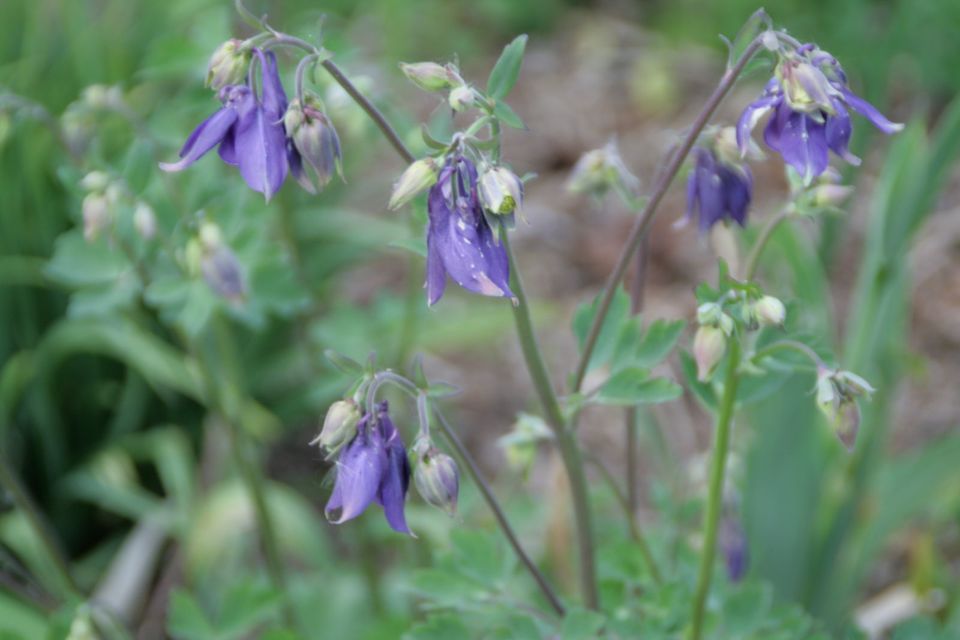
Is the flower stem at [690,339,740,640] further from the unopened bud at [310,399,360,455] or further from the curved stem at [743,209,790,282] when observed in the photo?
the unopened bud at [310,399,360,455]

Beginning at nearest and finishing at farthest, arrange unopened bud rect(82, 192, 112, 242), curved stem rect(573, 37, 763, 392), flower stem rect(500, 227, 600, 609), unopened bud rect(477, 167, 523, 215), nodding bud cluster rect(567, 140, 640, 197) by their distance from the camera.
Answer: unopened bud rect(477, 167, 523, 215), curved stem rect(573, 37, 763, 392), flower stem rect(500, 227, 600, 609), nodding bud cluster rect(567, 140, 640, 197), unopened bud rect(82, 192, 112, 242)

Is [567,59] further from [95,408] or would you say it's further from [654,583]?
[654,583]

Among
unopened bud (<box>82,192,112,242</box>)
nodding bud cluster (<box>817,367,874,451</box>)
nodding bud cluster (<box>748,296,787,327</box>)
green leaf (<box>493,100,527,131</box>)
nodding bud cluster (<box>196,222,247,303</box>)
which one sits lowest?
nodding bud cluster (<box>196,222,247,303</box>)

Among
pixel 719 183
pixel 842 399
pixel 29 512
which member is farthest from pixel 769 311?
pixel 29 512

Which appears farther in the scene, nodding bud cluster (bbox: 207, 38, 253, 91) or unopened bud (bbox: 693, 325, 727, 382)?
unopened bud (bbox: 693, 325, 727, 382)

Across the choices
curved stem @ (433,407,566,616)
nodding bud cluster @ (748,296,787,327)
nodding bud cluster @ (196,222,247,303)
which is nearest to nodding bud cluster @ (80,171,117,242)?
nodding bud cluster @ (196,222,247,303)

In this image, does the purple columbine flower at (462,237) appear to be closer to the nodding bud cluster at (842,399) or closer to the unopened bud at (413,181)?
the unopened bud at (413,181)

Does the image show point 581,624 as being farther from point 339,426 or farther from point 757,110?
point 757,110
